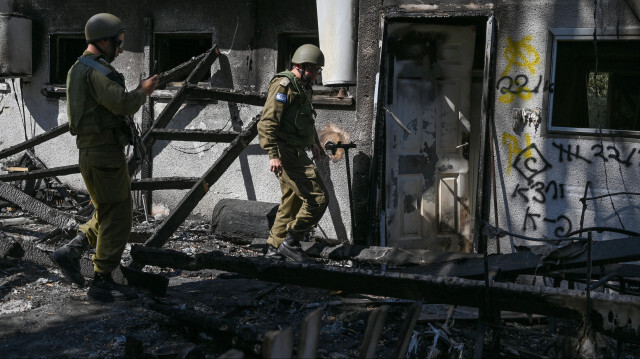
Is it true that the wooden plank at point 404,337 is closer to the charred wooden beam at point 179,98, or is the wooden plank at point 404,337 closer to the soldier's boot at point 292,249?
the soldier's boot at point 292,249

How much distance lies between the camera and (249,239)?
276 inches

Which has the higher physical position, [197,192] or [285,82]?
[285,82]

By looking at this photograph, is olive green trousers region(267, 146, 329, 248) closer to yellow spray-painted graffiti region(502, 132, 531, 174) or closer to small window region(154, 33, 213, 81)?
yellow spray-painted graffiti region(502, 132, 531, 174)

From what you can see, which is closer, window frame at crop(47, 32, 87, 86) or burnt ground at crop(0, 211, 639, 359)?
burnt ground at crop(0, 211, 639, 359)

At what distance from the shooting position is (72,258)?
4895mm

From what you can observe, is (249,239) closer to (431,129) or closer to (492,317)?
(431,129)

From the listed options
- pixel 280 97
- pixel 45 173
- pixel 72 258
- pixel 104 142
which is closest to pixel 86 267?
pixel 72 258

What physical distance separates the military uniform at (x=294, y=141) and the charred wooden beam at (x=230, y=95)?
1020mm

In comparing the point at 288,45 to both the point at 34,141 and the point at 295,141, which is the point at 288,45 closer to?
the point at 295,141

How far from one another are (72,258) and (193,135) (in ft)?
8.04

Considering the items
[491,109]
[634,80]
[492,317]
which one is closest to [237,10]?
[491,109]

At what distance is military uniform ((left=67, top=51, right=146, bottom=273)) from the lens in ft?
15.1

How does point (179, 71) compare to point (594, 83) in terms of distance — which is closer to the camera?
point (594, 83)

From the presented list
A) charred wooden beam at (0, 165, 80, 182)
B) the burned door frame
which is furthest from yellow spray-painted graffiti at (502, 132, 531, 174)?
charred wooden beam at (0, 165, 80, 182)
